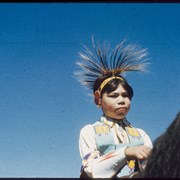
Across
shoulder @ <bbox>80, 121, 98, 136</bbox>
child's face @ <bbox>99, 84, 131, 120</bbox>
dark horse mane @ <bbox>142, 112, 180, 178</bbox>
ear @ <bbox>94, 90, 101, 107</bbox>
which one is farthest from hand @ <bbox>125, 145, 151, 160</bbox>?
ear @ <bbox>94, 90, 101, 107</bbox>

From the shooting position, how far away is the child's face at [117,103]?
274 cm

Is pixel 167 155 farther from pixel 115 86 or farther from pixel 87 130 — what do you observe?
pixel 115 86

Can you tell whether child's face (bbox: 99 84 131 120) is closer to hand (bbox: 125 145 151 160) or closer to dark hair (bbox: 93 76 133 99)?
dark hair (bbox: 93 76 133 99)

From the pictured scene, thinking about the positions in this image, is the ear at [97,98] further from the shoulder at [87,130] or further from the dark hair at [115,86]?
the shoulder at [87,130]

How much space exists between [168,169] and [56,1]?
1.41 metres

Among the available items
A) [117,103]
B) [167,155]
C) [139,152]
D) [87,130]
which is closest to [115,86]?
[117,103]

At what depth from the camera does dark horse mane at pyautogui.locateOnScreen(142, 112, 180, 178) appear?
4.46ft

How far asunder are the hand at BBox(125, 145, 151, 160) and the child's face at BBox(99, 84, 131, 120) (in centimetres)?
83

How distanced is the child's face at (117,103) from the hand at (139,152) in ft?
2.71

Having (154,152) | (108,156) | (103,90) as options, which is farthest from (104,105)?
(154,152)

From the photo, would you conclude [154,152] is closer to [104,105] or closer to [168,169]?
[168,169]

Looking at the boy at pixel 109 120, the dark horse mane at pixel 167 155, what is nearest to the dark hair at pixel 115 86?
the boy at pixel 109 120

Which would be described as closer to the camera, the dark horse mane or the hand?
the dark horse mane

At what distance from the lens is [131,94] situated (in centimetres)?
279
